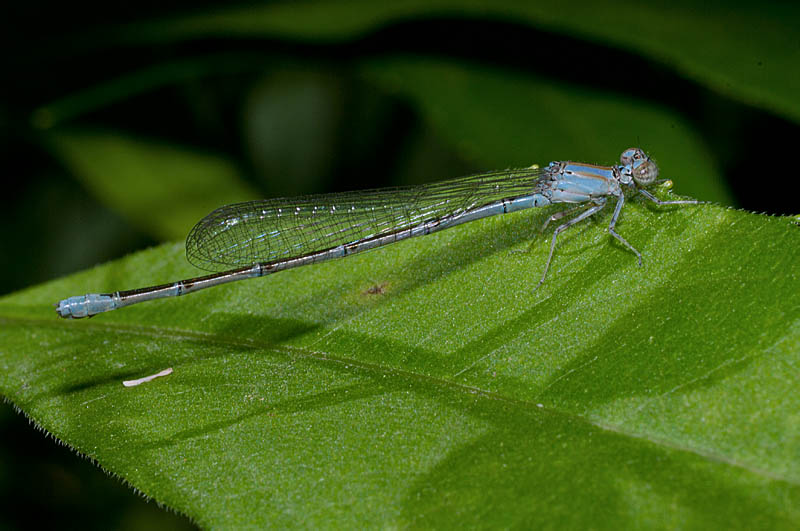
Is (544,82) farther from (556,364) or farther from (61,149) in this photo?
(61,149)

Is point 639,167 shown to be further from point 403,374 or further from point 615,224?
point 403,374

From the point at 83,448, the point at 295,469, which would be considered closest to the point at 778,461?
the point at 295,469

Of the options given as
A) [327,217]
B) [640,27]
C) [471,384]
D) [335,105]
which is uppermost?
[335,105]

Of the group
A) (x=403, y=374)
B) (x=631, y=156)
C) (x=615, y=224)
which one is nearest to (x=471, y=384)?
(x=403, y=374)

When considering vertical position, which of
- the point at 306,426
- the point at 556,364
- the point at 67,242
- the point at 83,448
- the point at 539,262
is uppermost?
the point at 67,242

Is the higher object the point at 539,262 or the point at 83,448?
the point at 539,262

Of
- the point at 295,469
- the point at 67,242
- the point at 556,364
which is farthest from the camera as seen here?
the point at 67,242

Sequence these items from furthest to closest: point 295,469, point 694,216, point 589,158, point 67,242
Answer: point 67,242 < point 589,158 < point 694,216 < point 295,469
